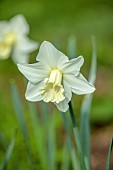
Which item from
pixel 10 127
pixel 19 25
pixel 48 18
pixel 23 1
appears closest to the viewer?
pixel 19 25

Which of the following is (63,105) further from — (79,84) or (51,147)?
(51,147)

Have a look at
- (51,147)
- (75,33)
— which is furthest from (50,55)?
(75,33)

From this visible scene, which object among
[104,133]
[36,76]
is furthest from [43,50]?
[104,133]

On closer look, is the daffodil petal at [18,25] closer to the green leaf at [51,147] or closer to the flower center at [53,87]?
the green leaf at [51,147]

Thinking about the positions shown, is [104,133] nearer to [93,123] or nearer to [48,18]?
[93,123]

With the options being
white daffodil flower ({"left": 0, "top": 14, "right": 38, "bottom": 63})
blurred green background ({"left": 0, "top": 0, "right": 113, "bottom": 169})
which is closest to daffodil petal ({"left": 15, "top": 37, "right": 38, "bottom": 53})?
white daffodil flower ({"left": 0, "top": 14, "right": 38, "bottom": 63})

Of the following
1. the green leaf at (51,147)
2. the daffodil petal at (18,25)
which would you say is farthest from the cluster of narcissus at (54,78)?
the daffodil petal at (18,25)
